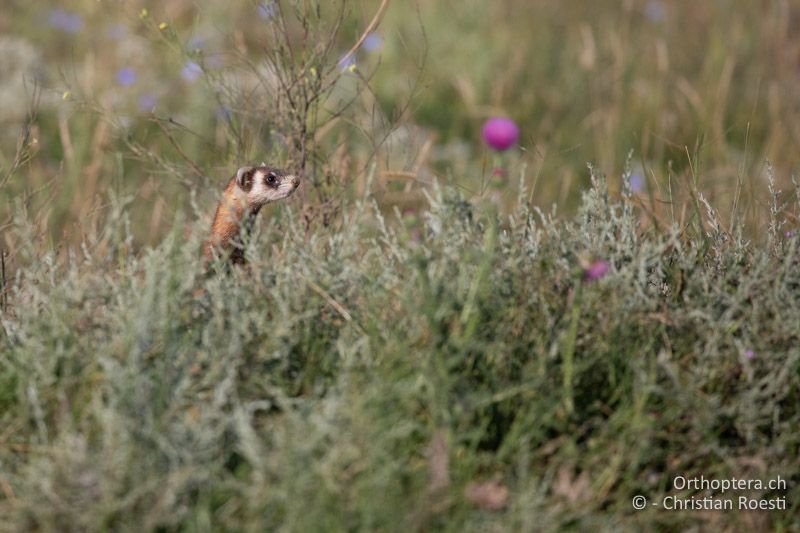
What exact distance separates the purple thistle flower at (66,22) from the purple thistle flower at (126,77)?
3.08 ft

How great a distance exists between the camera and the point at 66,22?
7844 millimetres

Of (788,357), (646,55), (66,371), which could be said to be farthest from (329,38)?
(646,55)

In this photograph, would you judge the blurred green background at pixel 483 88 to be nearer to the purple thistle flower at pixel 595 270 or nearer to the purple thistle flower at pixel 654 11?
the purple thistle flower at pixel 654 11

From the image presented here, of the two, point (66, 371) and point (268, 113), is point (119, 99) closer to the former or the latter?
point (268, 113)

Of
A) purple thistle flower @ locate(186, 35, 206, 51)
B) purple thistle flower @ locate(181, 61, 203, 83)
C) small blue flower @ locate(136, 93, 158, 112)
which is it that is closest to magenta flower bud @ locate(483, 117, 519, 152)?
purple thistle flower @ locate(181, 61, 203, 83)

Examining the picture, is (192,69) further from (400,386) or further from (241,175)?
(400,386)

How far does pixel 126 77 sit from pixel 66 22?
125 centimetres

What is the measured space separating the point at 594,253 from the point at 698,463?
2.24ft

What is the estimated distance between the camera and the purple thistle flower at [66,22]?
7.81 meters

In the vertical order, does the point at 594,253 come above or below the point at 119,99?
below

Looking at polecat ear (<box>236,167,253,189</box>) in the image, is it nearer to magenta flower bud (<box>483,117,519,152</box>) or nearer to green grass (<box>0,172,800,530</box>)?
green grass (<box>0,172,800,530</box>)

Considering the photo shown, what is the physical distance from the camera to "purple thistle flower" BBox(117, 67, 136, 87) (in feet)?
22.7

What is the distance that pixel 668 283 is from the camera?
3303 mm

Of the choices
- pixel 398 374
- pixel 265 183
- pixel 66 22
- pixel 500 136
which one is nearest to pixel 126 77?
pixel 66 22
